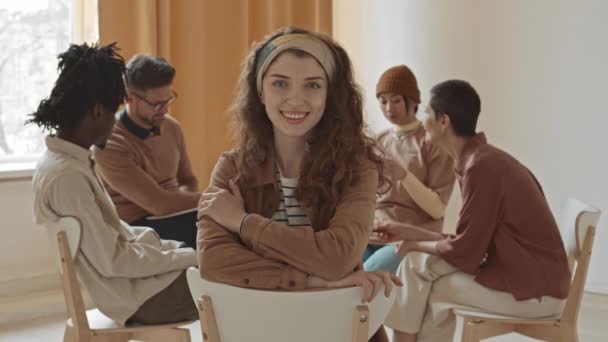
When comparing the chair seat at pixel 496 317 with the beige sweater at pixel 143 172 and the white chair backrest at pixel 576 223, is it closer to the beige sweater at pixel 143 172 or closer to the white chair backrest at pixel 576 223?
the white chair backrest at pixel 576 223

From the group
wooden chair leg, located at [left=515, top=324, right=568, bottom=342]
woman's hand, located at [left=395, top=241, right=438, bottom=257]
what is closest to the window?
woman's hand, located at [left=395, top=241, right=438, bottom=257]

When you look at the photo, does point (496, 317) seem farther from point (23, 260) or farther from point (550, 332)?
point (23, 260)

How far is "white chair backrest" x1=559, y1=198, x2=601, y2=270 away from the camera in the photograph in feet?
7.42

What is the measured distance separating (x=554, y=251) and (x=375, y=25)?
2.68 m

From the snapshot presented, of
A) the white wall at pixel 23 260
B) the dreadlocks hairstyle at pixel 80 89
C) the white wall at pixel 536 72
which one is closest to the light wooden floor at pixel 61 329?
the white wall at pixel 23 260

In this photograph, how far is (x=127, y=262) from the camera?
7.01 feet

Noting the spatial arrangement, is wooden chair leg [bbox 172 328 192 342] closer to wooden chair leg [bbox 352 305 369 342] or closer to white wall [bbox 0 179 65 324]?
wooden chair leg [bbox 352 305 369 342]

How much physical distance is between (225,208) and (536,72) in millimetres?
2799

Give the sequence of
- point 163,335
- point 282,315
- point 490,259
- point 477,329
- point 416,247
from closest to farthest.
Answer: point 282,315
point 163,335
point 477,329
point 490,259
point 416,247

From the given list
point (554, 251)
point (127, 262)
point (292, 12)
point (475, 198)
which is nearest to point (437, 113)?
point (475, 198)

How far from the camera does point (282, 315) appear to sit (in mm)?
1409

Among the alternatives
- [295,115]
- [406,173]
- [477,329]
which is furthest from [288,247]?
[406,173]

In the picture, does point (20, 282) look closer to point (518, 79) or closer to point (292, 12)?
point (292, 12)

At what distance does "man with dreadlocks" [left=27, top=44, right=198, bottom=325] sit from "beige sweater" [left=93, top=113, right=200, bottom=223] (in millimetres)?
544
